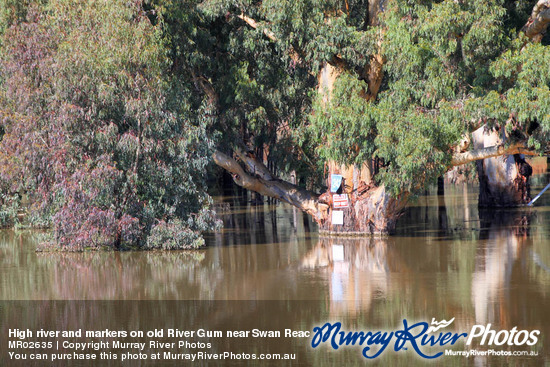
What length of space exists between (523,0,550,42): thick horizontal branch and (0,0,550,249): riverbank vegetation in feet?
0.17

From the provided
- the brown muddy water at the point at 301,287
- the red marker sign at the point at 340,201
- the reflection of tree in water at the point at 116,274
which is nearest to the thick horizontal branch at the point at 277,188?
the red marker sign at the point at 340,201

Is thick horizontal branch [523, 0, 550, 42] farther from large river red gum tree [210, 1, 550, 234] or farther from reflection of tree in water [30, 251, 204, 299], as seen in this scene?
reflection of tree in water [30, 251, 204, 299]

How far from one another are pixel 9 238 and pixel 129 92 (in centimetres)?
790

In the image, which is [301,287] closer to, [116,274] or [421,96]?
[116,274]

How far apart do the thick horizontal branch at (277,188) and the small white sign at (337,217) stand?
1.77 feet

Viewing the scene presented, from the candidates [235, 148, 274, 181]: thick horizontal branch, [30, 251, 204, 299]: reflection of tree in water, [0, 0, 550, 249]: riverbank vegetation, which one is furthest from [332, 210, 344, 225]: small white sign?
[30, 251, 204, 299]: reflection of tree in water

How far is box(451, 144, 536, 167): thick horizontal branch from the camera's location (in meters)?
22.4

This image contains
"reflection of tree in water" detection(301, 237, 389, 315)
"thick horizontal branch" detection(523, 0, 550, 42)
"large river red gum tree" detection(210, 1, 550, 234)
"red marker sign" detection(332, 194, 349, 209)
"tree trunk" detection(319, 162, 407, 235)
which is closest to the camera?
"reflection of tree in water" detection(301, 237, 389, 315)

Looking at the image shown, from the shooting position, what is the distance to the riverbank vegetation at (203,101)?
2091cm

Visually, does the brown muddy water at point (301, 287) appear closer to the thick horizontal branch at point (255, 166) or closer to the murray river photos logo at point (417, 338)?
the murray river photos logo at point (417, 338)

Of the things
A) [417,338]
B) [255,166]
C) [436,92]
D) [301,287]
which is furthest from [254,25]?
[417,338]

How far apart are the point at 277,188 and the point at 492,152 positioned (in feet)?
24.6

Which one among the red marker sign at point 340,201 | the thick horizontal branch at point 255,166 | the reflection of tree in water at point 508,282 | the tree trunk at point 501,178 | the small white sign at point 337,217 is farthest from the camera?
the tree trunk at point 501,178

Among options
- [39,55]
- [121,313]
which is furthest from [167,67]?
[121,313]
